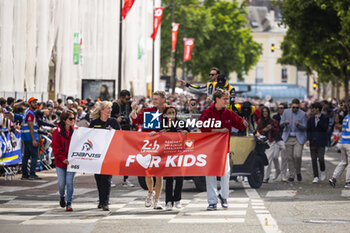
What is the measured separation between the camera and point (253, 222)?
36.1 ft

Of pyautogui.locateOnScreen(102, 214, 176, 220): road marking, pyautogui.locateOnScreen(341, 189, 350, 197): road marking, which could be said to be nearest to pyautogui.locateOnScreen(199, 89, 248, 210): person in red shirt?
pyautogui.locateOnScreen(102, 214, 176, 220): road marking

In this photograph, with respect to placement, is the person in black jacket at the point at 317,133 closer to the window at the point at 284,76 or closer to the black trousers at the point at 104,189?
the black trousers at the point at 104,189

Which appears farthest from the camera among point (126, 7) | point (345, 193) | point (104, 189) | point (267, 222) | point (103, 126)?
point (126, 7)

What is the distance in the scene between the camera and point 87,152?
12.6 metres

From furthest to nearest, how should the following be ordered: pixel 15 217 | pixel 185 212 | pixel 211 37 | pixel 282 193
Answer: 1. pixel 211 37
2. pixel 282 193
3. pixel 185 212
4. pixel 15 217

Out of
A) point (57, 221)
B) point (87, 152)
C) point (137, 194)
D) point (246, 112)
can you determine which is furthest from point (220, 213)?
point (246, 112)

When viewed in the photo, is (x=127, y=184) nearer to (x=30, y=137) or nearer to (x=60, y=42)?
(x=30, y=137)

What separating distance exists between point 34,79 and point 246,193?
642 inches

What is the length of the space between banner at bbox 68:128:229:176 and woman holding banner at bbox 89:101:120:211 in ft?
0.37

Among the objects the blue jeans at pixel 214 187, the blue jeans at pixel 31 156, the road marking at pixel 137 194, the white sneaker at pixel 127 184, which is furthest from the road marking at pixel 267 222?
the blue jeans at pixel 31 156

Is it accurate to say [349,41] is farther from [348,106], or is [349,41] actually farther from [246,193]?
[246,193]

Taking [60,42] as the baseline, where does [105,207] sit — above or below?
below

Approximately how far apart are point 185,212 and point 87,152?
1773 mm

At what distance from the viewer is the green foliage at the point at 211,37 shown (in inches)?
3142
